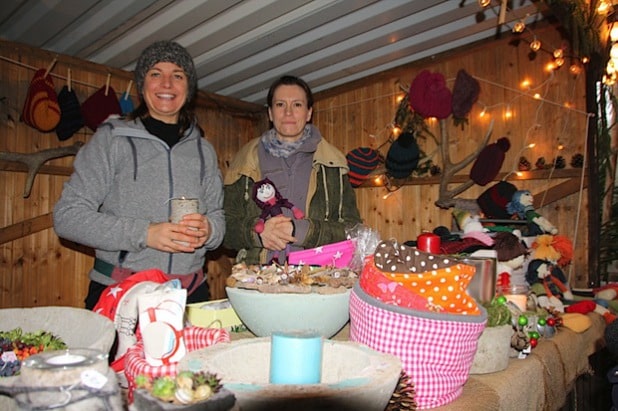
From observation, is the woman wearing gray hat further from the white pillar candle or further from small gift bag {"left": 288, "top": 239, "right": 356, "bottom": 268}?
the white pillar candle

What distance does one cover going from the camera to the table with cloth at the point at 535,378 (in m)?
0.87

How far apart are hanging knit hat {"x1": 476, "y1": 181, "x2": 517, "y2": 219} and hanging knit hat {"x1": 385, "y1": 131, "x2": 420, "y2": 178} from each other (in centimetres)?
88

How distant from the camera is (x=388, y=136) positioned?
4508 mm

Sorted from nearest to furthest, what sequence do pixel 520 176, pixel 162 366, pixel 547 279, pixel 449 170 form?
pixel 162 366
pixel 547 279
pixel 520 176
pixel 449 170

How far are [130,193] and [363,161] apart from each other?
3.07 m

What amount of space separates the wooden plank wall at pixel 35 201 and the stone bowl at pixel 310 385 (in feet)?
11.0

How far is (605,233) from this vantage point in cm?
296

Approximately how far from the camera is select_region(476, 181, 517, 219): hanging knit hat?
10.5ft

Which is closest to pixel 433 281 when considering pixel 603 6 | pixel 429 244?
pixel 429 244

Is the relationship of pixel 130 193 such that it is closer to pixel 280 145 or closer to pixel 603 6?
pixel 280 145

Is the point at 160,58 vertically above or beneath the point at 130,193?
above

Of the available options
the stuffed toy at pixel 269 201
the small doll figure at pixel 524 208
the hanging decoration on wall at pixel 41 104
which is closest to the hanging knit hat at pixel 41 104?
the hanging decoration on wall at pixel 41 104

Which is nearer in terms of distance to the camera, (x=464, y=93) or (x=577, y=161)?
(x=577, y=161)

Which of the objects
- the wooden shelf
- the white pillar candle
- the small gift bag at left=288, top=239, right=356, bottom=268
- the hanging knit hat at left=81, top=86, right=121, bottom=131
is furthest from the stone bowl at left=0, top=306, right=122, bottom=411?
the wooden shelf
